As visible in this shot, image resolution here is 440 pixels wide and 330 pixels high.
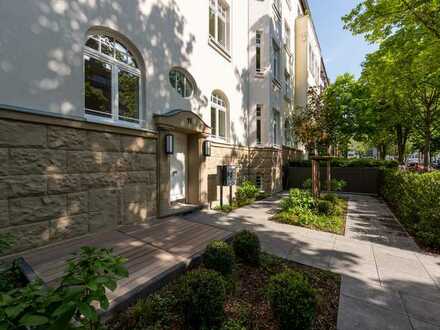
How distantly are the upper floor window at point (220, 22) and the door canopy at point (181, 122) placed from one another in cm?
397

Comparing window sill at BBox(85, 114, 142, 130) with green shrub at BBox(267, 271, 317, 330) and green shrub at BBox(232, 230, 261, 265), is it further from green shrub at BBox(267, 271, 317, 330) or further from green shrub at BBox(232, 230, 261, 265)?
green shrub at BBox(267, 271, 317, 330)

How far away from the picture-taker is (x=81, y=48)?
14.2ft

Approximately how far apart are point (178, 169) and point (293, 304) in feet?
18.4

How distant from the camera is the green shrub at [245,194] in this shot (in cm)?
965

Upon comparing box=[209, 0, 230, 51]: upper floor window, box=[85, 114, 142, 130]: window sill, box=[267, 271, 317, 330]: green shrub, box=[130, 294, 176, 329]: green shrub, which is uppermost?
box=[209, 0, 230, 51]: upper floor window

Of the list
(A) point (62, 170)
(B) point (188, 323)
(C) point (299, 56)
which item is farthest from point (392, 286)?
(C) point (299, 56)

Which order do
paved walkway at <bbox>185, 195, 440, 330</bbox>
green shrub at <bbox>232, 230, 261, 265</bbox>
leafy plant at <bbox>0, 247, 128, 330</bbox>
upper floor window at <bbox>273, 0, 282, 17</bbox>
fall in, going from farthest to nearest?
upper floor window at <bbox>273, 0, 282, 17</bbox> < green shrub at <bbox>232, 230, 261, 265</bbox> < paved walkway at <bbox>185, 195, 440, 330</bbox> < leafy plant at <bbox>0, 247, 128, 330</bbox>

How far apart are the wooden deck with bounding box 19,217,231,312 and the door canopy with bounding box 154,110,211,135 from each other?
2.66 metres

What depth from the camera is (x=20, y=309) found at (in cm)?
113

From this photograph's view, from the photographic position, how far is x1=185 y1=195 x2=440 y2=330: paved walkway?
2.86 m

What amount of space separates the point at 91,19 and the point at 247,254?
554 centimetres

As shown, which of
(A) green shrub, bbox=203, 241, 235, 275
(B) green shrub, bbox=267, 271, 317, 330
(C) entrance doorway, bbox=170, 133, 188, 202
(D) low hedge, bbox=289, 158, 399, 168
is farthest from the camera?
(D) low hedge, bbox=289, 158, 399, 168

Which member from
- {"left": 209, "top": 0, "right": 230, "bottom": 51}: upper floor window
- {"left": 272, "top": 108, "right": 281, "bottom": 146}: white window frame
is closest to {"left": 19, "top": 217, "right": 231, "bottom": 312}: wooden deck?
{"left": 209, "top": 0, "right": 230, "bottom": 51}: upper floor window

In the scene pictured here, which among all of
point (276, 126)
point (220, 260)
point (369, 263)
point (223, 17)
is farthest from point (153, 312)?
point (276, 126)
